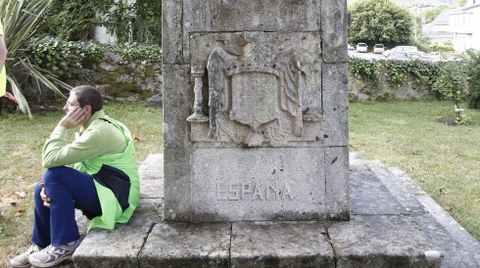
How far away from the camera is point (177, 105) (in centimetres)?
323

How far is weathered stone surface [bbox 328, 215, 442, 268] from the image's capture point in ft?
9.33

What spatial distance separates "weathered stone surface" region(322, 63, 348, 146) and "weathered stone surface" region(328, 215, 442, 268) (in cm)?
53

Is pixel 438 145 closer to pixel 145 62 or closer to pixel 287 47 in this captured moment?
pixel 287 47

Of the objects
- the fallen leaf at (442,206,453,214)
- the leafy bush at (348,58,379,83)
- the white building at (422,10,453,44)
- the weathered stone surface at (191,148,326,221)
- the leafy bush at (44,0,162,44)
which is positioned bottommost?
the fallen leaf at (442,206,453,214)

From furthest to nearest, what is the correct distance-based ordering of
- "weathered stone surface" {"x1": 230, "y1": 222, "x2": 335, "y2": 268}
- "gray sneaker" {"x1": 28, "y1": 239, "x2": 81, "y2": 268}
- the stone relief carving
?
the stone relief carving < "gray sneaker" {"x1": 28, "y1": 239, "x2": 81, "y2": 268} < "weathered stone surface" {"x1": 230, "y1": 222, "x2": 335, "y2": 268}

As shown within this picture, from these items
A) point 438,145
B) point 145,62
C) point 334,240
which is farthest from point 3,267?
point 145,62

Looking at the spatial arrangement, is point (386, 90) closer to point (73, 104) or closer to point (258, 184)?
point (258, 184)

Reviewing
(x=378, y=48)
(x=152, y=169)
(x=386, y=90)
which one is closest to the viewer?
(x=152, y=169)

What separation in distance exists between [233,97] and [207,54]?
299mm

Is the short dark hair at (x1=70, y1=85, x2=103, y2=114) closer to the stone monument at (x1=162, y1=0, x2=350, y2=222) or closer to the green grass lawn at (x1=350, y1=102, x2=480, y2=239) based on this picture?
the stone monument at (x1=162, y1=0, x2=350, y2=222)

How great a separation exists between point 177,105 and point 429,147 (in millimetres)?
4924

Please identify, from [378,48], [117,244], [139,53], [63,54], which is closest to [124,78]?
[139,53]

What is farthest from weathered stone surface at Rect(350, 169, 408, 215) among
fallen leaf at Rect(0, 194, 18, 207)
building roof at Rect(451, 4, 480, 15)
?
building roof at Rect(451, 4, 480, 15)

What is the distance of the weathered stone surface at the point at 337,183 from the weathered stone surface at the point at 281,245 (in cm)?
14
